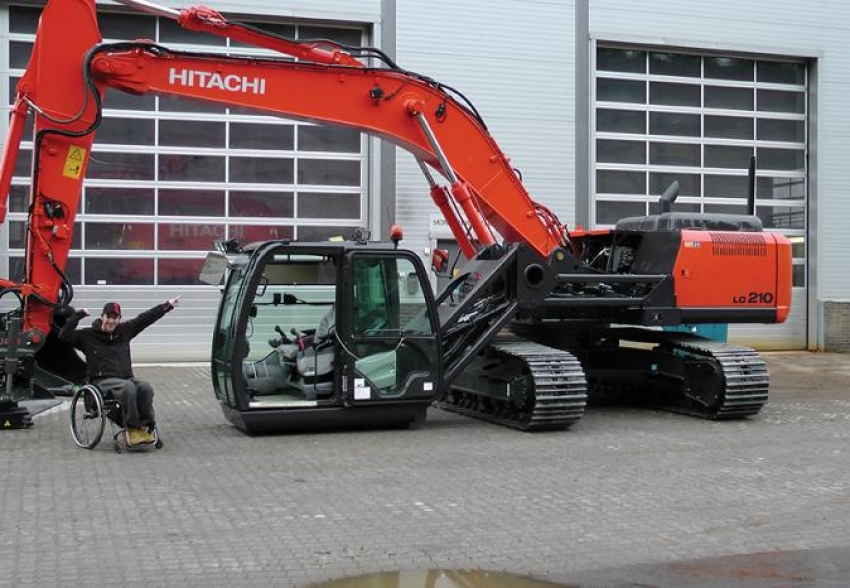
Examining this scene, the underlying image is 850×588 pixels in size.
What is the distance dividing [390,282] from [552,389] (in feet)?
6.47

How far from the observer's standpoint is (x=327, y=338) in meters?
10.7

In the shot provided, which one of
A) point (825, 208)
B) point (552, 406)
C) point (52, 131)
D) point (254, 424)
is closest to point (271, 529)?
point (254, 424)

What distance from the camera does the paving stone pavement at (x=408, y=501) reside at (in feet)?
19.8

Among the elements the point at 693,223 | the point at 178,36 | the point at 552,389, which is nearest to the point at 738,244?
the point at 693,223

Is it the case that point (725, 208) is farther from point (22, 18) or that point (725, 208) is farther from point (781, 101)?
point (22, 18)

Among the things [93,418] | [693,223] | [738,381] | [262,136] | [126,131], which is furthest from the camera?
[262,136]

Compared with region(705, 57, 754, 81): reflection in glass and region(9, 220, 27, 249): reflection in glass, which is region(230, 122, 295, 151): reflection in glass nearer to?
region(9, 220, 27, 249): reflection in glass

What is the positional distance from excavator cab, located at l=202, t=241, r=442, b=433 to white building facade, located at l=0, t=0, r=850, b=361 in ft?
27.1

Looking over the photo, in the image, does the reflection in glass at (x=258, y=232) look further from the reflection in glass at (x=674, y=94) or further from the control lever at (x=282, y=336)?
the control lever at (x=282, y=336)

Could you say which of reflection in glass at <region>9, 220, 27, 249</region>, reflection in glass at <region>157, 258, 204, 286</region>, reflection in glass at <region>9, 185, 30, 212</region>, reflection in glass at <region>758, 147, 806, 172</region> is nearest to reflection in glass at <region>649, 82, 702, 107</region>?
reflection in glass at <region>758, 147, 806, 172</region>

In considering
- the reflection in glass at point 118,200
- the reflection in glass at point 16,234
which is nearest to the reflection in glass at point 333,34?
the reflection in glass at point 118,200

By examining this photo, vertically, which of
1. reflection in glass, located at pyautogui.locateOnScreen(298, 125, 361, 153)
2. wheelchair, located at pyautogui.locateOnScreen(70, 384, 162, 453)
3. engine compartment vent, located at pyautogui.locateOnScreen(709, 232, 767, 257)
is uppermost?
reflection in glass, located at pyautogui.locateOnScreen(298, 125, 361, 153)

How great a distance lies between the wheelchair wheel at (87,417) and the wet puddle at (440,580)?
4.54 meters

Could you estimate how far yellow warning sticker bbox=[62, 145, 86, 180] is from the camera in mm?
11109
